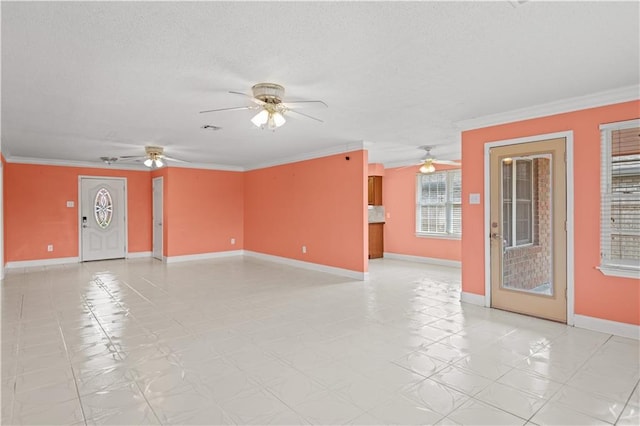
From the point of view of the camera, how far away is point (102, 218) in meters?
8.33

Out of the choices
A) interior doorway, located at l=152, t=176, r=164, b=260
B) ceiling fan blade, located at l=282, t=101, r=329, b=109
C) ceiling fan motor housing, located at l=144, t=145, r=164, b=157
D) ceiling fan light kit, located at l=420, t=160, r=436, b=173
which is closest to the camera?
ceiling fan blade, located at l=282, t=101, r=329, b=109

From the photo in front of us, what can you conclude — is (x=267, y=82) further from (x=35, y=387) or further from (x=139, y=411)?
(x=35, y=387)

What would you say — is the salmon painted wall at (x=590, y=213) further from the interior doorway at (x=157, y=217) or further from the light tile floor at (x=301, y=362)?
the interior doorway at (x=157, y=217)

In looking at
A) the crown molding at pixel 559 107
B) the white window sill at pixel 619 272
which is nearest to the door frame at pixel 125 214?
the crown molding at pixel 559 107

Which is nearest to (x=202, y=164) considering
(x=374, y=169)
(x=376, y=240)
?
(x=374, y=169)

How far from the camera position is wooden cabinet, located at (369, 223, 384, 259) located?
28.3ft

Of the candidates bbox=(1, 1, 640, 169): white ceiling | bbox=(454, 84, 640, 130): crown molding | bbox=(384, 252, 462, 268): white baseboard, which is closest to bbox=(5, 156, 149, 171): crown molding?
bbox=(1, 1, 640, 169): white ceiling

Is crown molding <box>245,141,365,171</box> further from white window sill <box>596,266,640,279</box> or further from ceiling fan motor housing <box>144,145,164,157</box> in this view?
white window sill <box>596,266,640,279</box>

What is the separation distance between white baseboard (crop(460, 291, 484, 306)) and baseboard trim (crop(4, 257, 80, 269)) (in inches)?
317

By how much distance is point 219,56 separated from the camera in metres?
2.56

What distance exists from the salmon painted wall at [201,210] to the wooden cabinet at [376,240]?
11.0ft

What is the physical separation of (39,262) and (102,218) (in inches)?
58.4

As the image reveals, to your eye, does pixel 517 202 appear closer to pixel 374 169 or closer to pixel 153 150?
pixel 374 169

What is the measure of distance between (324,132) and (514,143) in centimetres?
245
